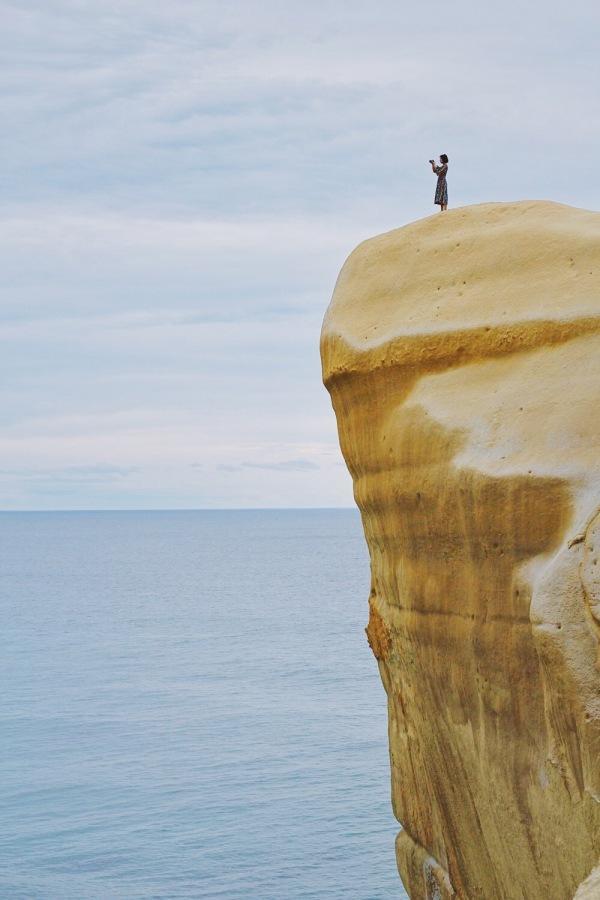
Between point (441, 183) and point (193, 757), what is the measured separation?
21890mm

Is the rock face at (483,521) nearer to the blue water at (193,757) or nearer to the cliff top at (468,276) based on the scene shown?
the cliff top at (468,276)

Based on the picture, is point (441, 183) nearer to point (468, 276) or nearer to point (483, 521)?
point (468, 276)

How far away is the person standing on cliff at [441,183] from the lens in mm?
11625

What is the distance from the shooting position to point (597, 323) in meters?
8.48

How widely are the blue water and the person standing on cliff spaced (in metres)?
12.8

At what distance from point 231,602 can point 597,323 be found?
221ft

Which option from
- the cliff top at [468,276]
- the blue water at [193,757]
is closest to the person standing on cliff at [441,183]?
the cliff top at [468,276]

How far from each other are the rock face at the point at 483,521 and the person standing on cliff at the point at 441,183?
1.66 meters

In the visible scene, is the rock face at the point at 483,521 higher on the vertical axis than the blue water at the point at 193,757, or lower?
higher

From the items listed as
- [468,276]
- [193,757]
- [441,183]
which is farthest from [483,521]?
[193,757]


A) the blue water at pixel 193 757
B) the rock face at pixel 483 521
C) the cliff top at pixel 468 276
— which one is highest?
the cliff top at pixel 468 276

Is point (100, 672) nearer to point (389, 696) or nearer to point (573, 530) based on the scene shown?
point (389, 696)

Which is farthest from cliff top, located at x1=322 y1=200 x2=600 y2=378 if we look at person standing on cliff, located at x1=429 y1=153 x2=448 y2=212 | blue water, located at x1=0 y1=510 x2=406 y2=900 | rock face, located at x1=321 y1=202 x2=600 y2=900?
blue water, located at x1=0 y1=510 x2=406 y2=900

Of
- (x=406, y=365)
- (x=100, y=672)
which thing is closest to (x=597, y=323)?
(x=406, y=365)
